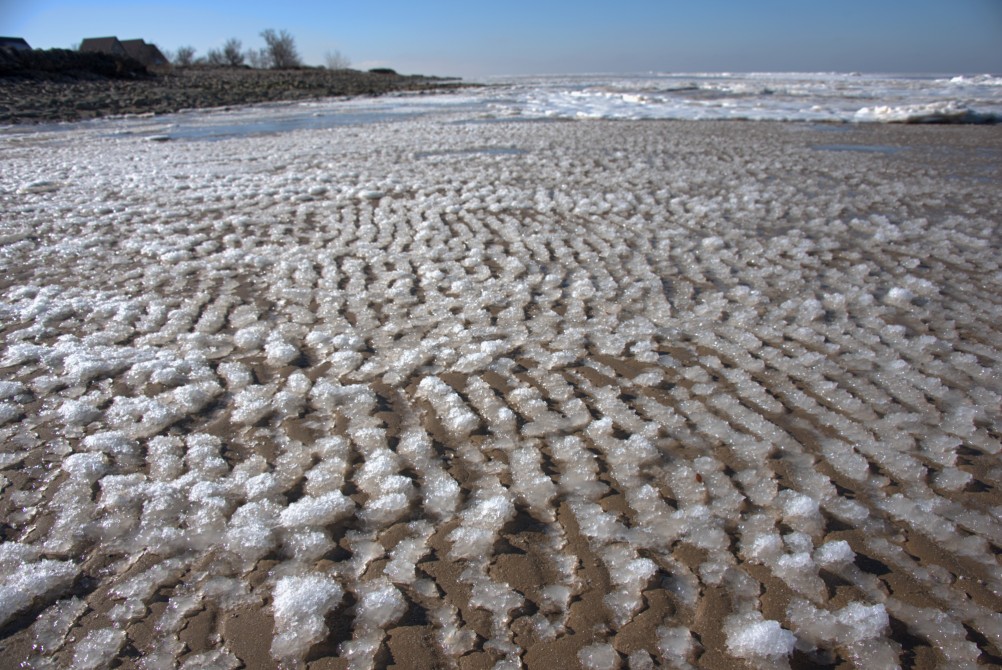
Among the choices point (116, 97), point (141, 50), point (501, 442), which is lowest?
point (501, 442)

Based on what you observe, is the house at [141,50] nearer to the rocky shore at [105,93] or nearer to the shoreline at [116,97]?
the rocky shore at [105,93]

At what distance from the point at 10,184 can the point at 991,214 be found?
9603 mm

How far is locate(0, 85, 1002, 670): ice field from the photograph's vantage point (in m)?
1.63

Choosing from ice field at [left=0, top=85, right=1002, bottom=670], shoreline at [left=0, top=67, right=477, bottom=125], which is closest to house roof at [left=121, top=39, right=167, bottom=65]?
shoreline at [left=0, top=67, right=477, bottom=125]

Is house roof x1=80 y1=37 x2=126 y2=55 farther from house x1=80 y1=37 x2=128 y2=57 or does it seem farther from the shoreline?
the shoreline

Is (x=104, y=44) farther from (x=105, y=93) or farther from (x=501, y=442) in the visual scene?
(x=501, y=442)

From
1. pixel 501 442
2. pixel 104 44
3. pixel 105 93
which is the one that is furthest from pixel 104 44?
pixel 501 442

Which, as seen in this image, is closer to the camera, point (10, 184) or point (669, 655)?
point (669, 655)

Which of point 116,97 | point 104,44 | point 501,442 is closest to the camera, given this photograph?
point 501,442

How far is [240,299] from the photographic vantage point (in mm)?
3643

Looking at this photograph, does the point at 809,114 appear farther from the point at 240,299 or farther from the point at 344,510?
the point at 344,510

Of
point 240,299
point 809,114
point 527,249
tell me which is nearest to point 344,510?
point 240,299

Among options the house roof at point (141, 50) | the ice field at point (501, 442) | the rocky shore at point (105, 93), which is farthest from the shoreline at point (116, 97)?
the house roof at point (141, 50)

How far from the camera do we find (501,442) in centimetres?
235
